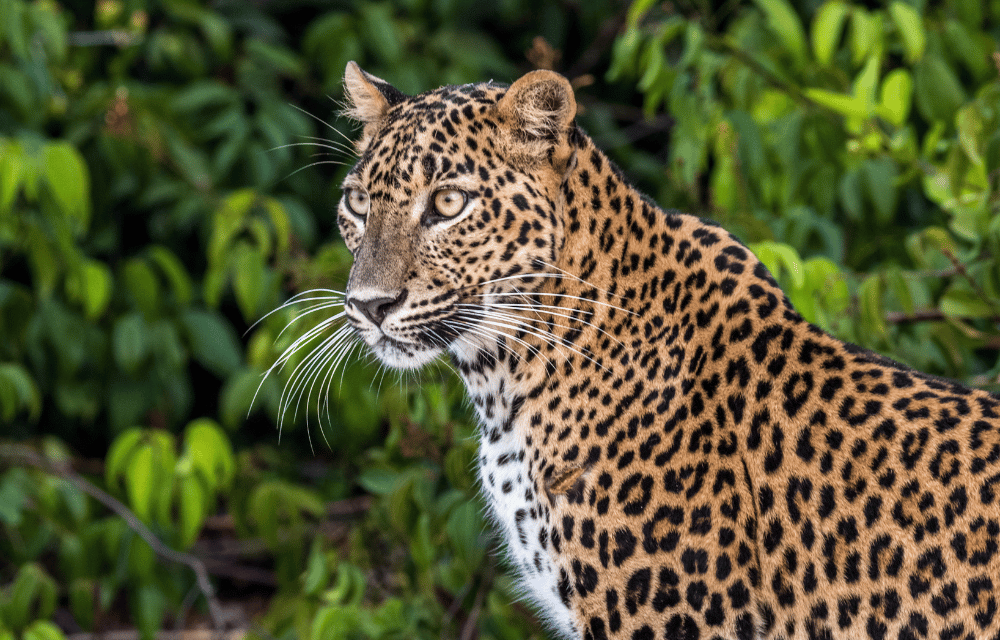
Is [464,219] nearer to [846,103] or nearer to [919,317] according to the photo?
[846,103]

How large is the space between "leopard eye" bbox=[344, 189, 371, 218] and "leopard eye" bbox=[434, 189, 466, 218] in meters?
0.28

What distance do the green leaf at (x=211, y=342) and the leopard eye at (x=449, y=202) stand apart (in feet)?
12.3

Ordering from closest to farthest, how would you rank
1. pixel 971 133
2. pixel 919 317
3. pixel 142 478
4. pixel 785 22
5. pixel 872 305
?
pixel 971 133, pixel 872 305, pixel 919 317, pixel 785 22, pixel 142 478

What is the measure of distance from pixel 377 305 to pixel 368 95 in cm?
81

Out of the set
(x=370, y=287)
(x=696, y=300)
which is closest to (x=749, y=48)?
(x=696, y=300)

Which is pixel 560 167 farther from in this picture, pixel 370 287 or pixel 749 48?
pixel 749 48

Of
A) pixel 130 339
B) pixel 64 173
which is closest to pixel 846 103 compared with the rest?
pixel 64 173

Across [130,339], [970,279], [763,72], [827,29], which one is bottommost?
[130,339]

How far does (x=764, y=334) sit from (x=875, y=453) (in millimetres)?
439

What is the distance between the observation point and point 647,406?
300 centimetres

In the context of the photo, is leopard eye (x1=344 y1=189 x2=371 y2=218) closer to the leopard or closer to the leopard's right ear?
the leopard

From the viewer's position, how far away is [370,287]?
3043 mm

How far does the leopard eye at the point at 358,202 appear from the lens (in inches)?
130

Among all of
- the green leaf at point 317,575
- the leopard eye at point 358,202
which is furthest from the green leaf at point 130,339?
the leopard eye at point 358,202
